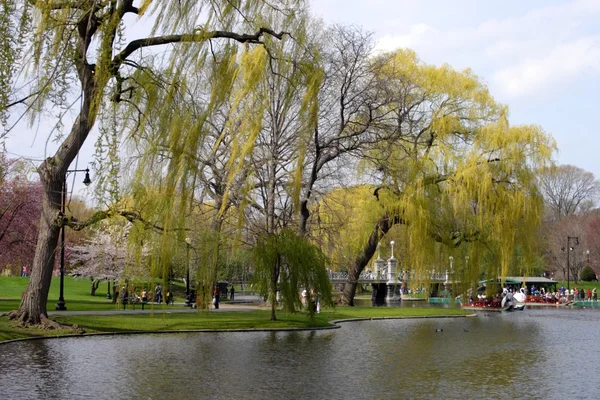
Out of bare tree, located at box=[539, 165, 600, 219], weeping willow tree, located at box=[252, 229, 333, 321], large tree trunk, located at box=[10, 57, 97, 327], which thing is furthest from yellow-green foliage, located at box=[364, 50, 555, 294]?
bare tree, located at box=[539, 165, 600, 219]

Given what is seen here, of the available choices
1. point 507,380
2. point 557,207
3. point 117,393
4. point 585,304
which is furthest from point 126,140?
point 557,207

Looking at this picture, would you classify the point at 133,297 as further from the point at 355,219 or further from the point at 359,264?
the point at 355,219

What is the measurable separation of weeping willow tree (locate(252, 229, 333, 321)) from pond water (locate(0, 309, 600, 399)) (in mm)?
2170

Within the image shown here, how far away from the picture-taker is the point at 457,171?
132 feet

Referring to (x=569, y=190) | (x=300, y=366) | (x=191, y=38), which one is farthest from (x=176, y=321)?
(x=569, y=190)

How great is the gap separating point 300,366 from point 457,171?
24515mm

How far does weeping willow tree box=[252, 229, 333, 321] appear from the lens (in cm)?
2802

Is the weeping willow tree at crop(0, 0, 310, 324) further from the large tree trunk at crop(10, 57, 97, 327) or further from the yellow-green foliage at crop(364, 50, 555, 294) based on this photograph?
the yellow-green foliage at crop(364, 50, 555, 294)

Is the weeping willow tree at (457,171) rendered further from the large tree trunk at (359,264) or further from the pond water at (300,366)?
the pond water at (300,366)

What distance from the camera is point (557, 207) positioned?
352 feet

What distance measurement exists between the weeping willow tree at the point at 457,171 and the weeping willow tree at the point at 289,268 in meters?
10.9

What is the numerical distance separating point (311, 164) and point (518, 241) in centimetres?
1176

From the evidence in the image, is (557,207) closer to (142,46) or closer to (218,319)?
(218,319)

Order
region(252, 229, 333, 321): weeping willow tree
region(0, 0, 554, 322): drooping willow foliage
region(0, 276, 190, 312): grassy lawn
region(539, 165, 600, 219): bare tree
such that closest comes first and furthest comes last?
region(0, 0, 554, 322): drooping willow foliage, region(252, 229, 333, 321): weeping willow tree, region(0, 276, 190, 312): grassy lawn, region(539, 165, 600, 219): bare tree
